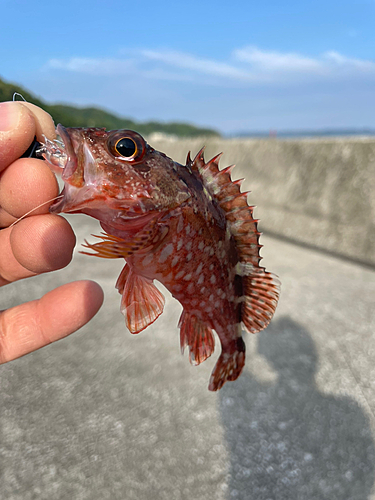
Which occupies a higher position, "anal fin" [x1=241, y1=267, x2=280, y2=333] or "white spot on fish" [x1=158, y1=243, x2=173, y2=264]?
"white spot on fish" [x1=158, y1=243, x2=173, y2=264]

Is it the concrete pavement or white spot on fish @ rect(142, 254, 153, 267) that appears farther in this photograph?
the concrete pavement

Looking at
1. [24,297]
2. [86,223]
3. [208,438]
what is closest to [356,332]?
[208,438]

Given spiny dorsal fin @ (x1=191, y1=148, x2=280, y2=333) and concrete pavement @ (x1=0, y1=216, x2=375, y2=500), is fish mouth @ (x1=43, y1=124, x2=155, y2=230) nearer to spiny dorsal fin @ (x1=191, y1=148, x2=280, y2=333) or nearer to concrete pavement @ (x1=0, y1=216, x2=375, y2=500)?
spiny dorsal fin @ (x1=191, y1=148, x2=280, y2=333)

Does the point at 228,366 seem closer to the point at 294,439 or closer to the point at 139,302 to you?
the point at 139,302

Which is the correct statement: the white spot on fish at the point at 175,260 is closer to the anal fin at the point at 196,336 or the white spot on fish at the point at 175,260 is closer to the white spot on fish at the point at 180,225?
the white spot on fish at the point at 180,225

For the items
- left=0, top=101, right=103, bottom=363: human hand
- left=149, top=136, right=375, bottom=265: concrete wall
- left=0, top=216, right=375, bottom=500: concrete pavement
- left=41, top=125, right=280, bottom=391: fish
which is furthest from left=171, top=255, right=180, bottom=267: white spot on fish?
left=149, top=136, right=375, bottom=265: concrete wall

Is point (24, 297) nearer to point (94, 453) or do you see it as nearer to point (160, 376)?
point (160, 376)

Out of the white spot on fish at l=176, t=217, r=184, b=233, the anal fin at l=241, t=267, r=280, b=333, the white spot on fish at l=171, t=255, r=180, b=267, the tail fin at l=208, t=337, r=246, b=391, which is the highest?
the white spot on fish at l=176, t=217, r=184, b=233
